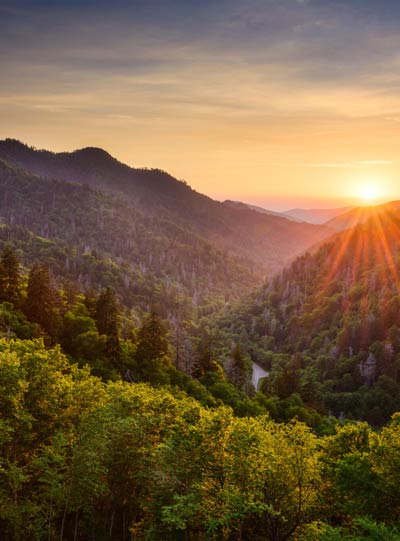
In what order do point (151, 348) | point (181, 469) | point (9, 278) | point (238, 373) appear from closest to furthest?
point (181, 469) → point (9, 278) → point (151, 348) → point (238, 373)

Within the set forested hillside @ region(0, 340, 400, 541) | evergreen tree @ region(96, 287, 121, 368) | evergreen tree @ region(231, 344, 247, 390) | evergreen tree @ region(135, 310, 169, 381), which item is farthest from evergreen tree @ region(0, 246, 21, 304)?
evergreen tree @ region(231, 344, 247, 390)

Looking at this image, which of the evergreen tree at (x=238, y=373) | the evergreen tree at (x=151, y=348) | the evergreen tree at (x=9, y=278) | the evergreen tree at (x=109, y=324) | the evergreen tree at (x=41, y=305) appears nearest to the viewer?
the evergreen tree at (x=41, y=305)

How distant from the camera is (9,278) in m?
79.1

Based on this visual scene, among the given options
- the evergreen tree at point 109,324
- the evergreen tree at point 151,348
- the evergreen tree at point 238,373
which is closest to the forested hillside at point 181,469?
the evergreen tree at point 109,324

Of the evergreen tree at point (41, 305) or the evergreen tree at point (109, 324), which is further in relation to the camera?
the evergreen tree at point (109, 324)

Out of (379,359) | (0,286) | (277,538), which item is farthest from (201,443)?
(379,359)

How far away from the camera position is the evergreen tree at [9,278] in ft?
257

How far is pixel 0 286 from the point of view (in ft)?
256

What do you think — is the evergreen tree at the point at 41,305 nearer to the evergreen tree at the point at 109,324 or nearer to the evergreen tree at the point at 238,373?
the evergreen tree at the point at 109,324

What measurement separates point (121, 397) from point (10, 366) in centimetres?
1188

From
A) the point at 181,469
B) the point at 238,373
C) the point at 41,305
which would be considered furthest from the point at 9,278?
the point at 238,373

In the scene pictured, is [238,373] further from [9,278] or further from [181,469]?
[181,469]

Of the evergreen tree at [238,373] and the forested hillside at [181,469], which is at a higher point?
the forested hillside at [181,469]

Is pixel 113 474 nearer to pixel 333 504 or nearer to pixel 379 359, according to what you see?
pixel 333 504
